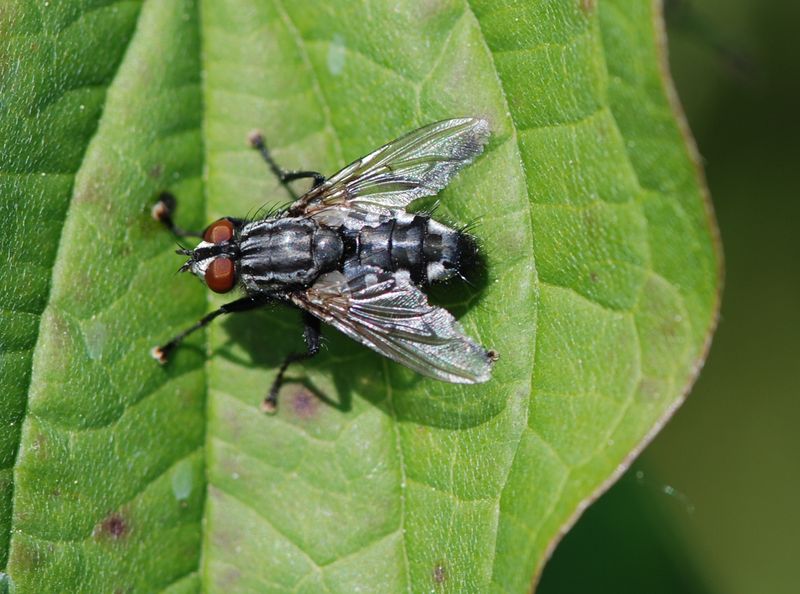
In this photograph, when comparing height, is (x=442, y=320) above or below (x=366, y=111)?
below

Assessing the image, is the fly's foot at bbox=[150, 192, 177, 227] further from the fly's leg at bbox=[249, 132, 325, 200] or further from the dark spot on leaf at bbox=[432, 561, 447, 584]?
the dark spot on leaf at bbox=[432, 561, 447, 584]

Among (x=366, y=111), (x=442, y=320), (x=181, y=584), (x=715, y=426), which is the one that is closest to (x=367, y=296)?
(x=442, y=320)

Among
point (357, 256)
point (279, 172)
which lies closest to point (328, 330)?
point (357, 256)

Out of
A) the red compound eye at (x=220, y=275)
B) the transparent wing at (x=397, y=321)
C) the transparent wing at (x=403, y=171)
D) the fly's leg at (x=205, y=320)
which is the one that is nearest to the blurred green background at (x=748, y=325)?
the transparent wing at (x=397, y=321)

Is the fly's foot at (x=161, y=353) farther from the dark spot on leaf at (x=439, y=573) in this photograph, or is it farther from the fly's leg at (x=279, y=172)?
the dark spot on leaf at (x=439, y=573)

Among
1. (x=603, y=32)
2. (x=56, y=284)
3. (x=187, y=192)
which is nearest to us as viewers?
(x=603, y=32)

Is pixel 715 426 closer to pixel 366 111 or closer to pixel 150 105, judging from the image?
pixel 366 111
